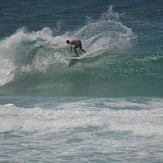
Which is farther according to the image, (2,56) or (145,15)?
(145,15)

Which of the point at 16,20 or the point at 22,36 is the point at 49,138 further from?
the point at 16,20

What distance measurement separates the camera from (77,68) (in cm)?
1336

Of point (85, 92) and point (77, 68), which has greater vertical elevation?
point (77, 68)

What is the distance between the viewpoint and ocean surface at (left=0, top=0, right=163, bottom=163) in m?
5.91

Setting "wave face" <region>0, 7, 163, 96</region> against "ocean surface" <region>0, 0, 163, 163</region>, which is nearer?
"ocean surface" <region>0, 0, 163, 163</region>

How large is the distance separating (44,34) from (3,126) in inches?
409

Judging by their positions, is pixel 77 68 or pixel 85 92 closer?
pixel 85 92

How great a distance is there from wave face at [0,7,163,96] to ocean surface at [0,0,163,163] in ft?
0.14

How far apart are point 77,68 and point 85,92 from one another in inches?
92.6

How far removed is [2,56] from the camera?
1496 cm

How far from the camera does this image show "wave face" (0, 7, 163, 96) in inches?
456

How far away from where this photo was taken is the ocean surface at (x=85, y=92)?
19.4 feet

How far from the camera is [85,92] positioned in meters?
11.3

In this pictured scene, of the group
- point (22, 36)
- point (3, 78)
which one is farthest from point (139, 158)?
point (22, 36)
